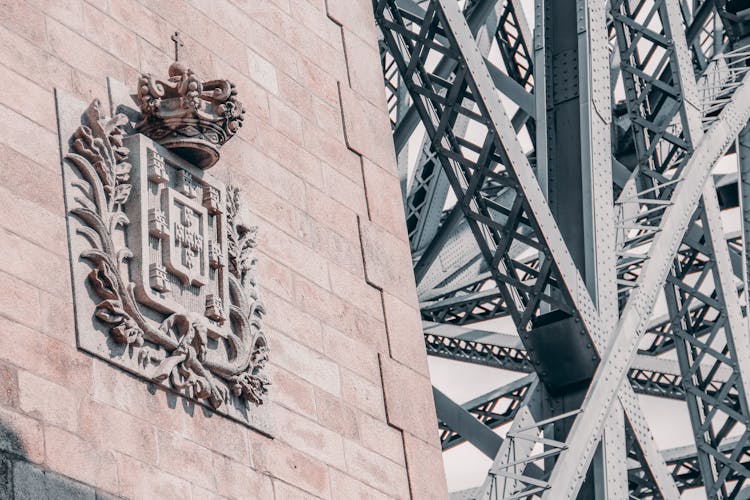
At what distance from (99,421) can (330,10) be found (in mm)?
4342

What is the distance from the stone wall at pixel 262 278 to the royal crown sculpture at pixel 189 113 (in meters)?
0.20

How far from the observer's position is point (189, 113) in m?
9.48

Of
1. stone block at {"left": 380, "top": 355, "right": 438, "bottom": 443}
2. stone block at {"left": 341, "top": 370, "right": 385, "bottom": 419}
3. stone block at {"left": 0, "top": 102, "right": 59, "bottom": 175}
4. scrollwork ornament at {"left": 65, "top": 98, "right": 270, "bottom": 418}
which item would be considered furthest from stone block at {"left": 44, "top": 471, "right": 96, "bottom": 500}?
stone block at {"left": 380, "top": 355, "right": 438, "bottom": 443}

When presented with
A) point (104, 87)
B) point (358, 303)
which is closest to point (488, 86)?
point (358, 303)

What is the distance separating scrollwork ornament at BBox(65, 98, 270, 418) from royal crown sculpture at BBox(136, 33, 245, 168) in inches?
2.2

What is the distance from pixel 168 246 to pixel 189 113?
789mm

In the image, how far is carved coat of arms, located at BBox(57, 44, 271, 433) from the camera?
28.5ft

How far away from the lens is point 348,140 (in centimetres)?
1135

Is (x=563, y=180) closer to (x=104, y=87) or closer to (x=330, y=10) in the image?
(x=330, y=10)

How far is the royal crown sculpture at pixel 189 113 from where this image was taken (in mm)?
9391

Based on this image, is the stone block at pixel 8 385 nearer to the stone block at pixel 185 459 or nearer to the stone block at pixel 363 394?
the stone block at pixel 185 459

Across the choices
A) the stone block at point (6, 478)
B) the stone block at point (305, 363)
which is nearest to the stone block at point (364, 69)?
the stone block at point (305, 363)

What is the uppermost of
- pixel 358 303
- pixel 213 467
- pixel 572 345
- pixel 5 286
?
pixel 572 345

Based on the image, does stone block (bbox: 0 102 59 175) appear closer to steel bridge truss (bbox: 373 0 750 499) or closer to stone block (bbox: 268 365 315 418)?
stone block (bbox: 268 365 315 418)
